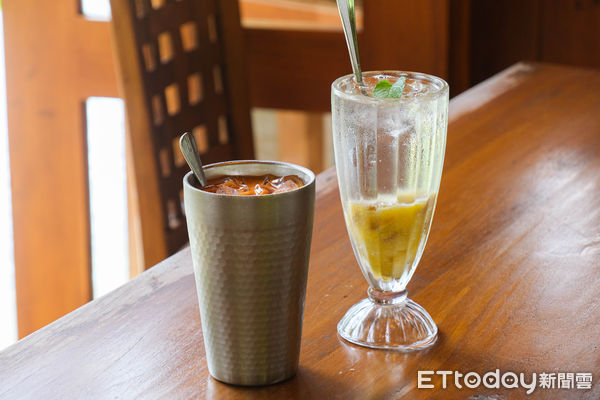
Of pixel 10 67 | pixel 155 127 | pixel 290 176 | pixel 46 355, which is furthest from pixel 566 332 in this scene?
pixel 10 67

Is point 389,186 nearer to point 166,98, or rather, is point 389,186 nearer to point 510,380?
point 510,380

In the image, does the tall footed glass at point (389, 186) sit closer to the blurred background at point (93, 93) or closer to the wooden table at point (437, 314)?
the wooden table at point (437, 314)

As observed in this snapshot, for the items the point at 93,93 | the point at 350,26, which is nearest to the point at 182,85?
the point at 93,93

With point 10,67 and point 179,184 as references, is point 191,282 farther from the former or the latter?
point 10,67

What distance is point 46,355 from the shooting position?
60cm

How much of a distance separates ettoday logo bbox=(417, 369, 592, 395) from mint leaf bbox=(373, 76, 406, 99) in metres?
0.20

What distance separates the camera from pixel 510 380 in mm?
570

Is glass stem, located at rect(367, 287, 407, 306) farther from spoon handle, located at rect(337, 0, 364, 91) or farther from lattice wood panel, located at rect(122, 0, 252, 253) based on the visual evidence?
lattice wood panel, located at rect(122, 0, 252, 253)

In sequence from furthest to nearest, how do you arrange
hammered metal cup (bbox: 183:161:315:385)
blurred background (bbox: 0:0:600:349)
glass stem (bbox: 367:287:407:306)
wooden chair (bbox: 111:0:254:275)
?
blurred background (bbox: 0:0:600:349) → wooden chair (bbox: 111:0:254:275) → glass stem (bbox: 367:287:407:306) → hammered metal cup (bbox: 183:161:315:385)

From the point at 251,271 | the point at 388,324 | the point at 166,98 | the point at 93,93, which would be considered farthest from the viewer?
the point at 93,93

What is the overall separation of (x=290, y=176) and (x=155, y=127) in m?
0.89

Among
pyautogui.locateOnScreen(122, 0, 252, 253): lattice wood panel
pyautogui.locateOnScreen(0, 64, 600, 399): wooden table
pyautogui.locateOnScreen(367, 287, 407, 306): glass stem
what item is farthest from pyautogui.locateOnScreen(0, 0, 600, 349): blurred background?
pyautogui.locateOnScreen(367, 287, 407, 306): glass stem

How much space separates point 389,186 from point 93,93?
5.33ft

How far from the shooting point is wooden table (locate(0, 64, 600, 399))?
1.85 feet
